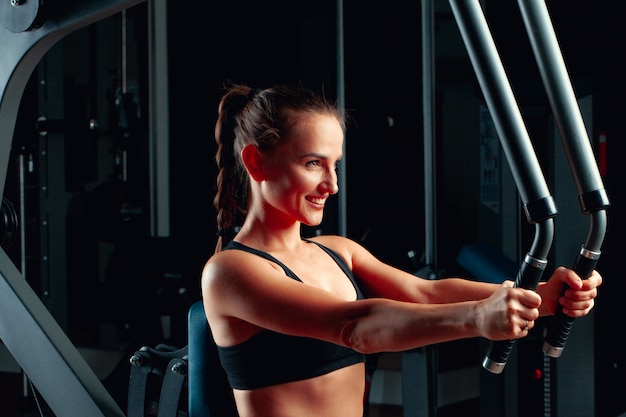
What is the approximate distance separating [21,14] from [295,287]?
→ 0.75 meters

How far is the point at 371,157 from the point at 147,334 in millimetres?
1297

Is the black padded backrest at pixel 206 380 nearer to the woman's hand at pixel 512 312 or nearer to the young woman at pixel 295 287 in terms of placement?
the young woman at pixel 295 287

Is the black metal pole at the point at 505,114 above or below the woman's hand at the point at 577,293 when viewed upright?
above

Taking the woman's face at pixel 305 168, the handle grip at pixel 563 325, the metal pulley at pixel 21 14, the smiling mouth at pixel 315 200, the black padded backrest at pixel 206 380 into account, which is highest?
the metal pulley at pixel 21 14

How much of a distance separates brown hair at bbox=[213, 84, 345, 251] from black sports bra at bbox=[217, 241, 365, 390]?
0.69 ft

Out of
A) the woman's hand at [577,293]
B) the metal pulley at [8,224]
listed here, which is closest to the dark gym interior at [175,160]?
the metal pulley at [8,224]

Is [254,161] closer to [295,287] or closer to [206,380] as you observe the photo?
[295,287]

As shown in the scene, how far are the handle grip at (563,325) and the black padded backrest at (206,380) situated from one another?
64 centimetres

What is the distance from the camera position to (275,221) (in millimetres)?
A: 1335

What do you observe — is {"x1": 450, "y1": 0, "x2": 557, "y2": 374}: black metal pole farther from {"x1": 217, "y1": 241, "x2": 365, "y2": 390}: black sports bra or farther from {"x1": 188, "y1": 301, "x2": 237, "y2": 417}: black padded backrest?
{"x1": 188, "y1": 301, "x2": 237, "y2": 417}: black padded backrest

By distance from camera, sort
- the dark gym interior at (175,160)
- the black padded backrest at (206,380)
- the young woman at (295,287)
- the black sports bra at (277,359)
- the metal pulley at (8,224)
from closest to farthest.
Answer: the young woman at (295,287), the black sports bra at (277,359), the black padded backrest at (206,380), the metal pulley at (8,224), the dark gym interior at (175,160)

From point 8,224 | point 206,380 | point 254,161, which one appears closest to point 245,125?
point 254,161

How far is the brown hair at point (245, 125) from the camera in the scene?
127cm

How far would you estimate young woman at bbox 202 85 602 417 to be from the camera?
41.4 inches
